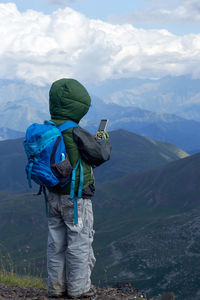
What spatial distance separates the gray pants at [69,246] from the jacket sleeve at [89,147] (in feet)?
2.40

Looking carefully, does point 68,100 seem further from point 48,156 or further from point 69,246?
point 69,246

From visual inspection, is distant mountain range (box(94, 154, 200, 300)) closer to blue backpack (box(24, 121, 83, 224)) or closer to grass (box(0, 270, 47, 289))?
grass (box(0, 270, 47, 289))

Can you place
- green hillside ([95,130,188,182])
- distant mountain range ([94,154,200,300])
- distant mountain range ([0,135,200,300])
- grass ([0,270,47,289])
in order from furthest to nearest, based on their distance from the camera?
green hillside ([95,130,188,182]), distant mountain range ([0,135,200,300]), distant mountain range ([94,154,200,300]), grass ([0,270,47,289])

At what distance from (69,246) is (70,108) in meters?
2.24

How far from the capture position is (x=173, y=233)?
142 feet

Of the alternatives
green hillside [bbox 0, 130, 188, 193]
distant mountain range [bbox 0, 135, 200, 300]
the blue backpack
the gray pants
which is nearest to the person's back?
the gray pants

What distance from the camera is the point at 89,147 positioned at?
5621mm

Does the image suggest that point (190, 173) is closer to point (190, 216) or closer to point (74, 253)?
point (190, 216)

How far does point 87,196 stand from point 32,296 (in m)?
1.91

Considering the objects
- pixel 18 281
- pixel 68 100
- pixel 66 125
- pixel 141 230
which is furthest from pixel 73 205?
pixel 141 230

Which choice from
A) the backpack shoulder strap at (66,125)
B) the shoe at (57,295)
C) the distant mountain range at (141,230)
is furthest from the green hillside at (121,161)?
the backpack shoulder strap at (66,125)

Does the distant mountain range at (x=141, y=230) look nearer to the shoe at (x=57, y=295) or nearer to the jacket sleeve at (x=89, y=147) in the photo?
the shoe at (x=57, y=295)

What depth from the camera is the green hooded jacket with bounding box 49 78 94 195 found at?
18.7 feet

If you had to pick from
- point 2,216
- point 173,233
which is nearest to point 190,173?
point 173,233
